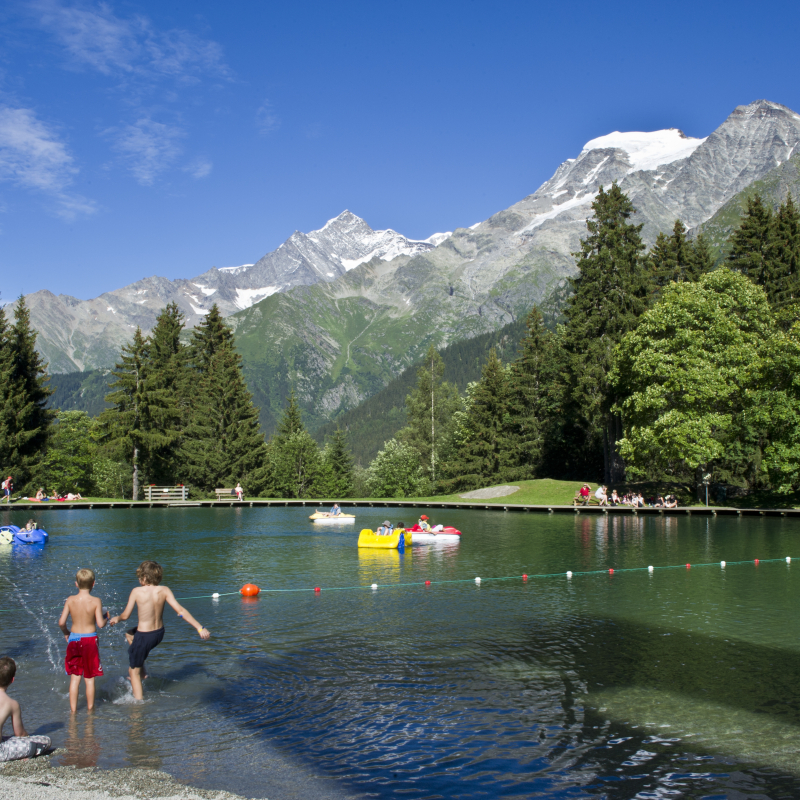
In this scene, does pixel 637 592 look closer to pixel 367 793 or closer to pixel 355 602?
pixel 355 602

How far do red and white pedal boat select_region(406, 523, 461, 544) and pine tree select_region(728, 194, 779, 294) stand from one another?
147 ft

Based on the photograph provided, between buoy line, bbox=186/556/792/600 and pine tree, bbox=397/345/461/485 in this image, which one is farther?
pine tree, bbox=397/345/461/485

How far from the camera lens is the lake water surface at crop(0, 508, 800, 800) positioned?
1056 centimetres

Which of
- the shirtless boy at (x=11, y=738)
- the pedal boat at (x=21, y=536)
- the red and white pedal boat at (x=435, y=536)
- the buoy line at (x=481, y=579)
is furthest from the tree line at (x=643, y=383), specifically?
the shirtless boy at (x=11, y=738)

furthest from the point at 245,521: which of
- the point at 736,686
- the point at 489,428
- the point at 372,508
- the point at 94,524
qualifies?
the point at 736,686

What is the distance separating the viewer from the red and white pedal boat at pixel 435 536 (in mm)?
41028

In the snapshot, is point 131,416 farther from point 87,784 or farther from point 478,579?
point 87,784

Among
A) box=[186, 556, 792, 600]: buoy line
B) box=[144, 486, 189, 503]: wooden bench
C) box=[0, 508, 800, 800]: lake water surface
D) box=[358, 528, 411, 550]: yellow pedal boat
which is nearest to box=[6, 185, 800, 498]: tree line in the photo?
box=[144, 486, 189, 503]: wooden bench

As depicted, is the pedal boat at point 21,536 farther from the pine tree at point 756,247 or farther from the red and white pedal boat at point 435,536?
the pine tree at point 756,247

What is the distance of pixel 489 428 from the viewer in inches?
3342

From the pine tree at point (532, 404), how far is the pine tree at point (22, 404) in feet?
171

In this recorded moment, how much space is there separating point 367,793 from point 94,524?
Result: 4595 centimetres

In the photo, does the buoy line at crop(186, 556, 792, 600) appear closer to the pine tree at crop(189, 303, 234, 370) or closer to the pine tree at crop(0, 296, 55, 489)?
the pine tree at crop(0, 296, 55, 489)

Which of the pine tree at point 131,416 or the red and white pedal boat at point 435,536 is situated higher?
the pine tree at point 131,416
